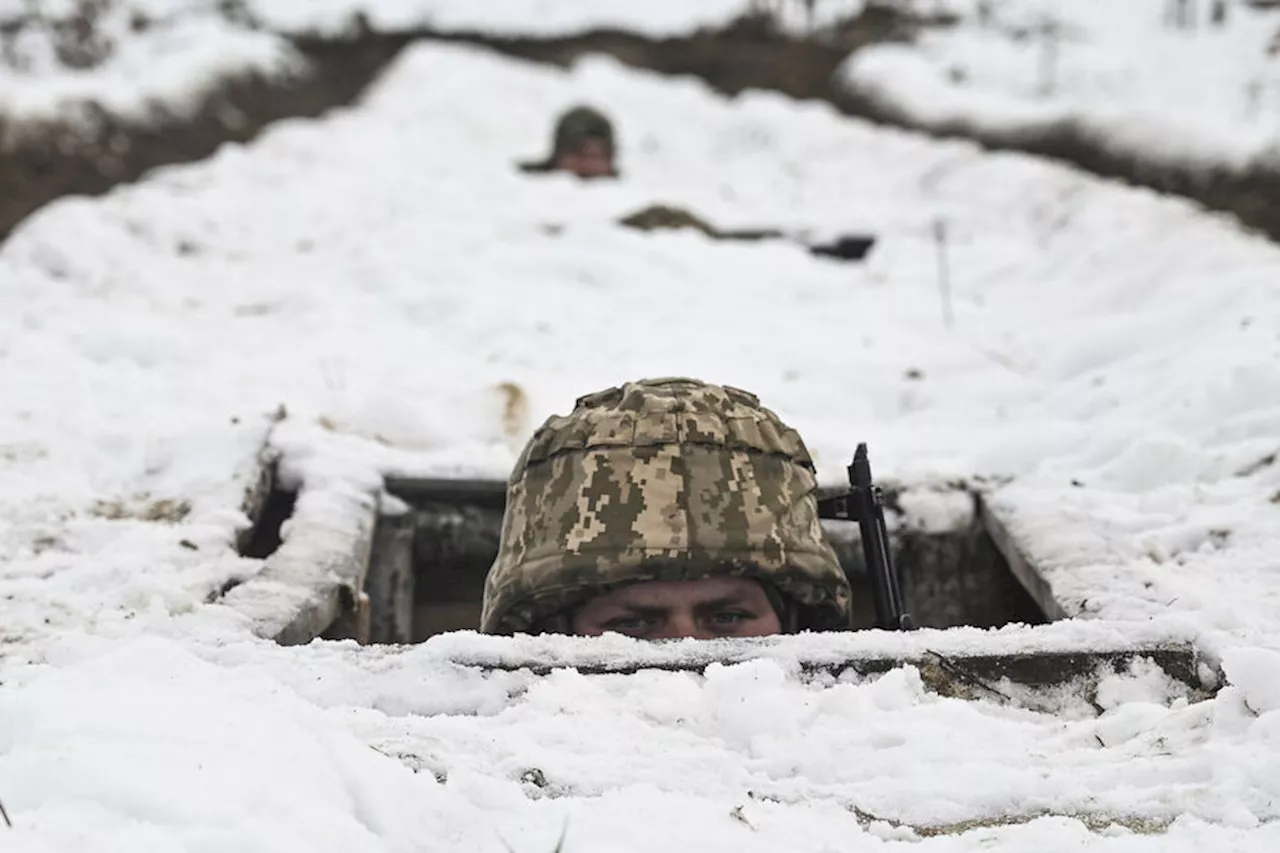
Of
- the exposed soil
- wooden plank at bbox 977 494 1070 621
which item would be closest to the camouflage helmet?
the exposed soil

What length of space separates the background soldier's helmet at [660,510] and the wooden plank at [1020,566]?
0.42m

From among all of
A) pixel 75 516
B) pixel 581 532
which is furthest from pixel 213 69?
pixel 581 532

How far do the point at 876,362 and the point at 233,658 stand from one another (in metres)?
3.38

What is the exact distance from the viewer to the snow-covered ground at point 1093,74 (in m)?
7.86

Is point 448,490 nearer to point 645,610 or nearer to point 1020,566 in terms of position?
point 645,610

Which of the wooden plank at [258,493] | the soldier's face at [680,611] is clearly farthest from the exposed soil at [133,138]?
the soldier's face at [680,611]

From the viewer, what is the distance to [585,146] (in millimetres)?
9266

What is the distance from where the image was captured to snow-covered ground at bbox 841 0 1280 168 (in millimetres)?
7859

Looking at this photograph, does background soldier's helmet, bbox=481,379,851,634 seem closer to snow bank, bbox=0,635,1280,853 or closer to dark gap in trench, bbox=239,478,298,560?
snow bank, bbox=0,635,1280,853

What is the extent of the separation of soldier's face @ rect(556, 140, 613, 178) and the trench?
9.69 feet

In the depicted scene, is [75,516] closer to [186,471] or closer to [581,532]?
[186,471]

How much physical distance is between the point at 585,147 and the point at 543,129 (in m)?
3.76

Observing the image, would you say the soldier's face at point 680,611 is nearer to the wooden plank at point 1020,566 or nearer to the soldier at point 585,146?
the wooden plank at point 1020,566

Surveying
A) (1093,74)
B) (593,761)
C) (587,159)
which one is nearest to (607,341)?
(593,761)
